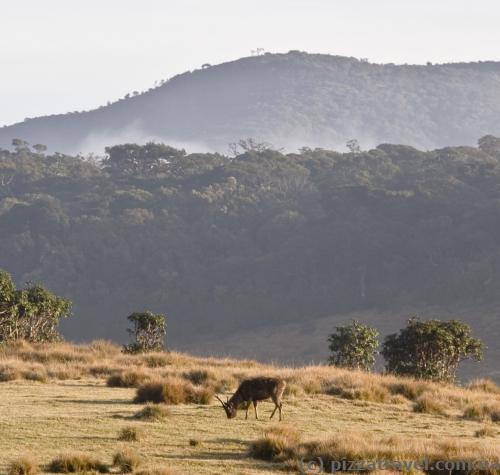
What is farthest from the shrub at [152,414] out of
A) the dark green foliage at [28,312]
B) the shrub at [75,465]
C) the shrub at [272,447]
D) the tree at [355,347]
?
the dark green foliage at [28,312]

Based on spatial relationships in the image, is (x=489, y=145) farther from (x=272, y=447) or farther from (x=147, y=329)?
(x=272, y=447)

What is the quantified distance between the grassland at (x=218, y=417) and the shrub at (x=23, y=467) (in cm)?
34

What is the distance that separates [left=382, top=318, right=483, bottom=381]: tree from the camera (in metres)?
33.4

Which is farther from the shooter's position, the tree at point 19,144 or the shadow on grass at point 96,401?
the tree at point 19,144

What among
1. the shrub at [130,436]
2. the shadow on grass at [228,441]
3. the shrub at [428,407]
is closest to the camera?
the shrub at [130,436]

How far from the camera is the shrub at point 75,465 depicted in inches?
548

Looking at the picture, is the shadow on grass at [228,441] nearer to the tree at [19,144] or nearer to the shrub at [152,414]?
the shrub at [152,414]

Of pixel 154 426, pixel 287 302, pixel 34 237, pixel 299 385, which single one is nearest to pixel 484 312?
pixel 287 302

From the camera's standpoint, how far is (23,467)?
13422 millimetres

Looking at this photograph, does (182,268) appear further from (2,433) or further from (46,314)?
(2,433)

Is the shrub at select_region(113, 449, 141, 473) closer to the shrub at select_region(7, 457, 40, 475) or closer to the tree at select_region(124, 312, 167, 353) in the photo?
the shrub at select_region(7, 457, 40, 475)

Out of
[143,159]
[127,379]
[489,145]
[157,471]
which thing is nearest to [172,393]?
[127,379]

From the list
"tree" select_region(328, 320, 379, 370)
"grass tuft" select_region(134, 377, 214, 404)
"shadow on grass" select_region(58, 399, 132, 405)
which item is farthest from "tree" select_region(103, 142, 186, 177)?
"grass tuft" select_region(134, 377, 214, 404)

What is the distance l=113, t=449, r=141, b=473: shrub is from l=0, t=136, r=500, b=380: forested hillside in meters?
74.3
